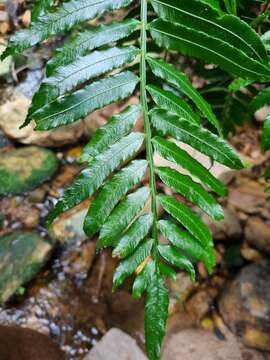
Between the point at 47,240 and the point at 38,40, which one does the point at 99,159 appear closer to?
the point at 38,40

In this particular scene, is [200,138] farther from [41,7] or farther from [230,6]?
[41,7]

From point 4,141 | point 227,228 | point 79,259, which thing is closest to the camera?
point 79,259

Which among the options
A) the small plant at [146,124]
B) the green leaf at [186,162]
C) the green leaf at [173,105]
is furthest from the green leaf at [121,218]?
the green leaf at [173,105]

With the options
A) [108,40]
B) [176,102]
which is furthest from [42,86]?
[176,102]

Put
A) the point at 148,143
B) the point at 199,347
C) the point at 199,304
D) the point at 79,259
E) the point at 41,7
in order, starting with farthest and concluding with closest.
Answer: the point at 79,259, the point at 199,304, the point at 199,347, the point at 41,7, the point at 148,143

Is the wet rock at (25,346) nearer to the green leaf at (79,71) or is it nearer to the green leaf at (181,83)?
the green leaf at (79,71)

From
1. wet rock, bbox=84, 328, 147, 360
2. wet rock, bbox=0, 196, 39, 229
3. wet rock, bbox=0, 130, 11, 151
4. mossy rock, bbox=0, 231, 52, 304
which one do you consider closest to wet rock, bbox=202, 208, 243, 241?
wet rock, bbox=84, 328, 147, 360

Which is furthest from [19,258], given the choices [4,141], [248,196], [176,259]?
[176,259]
